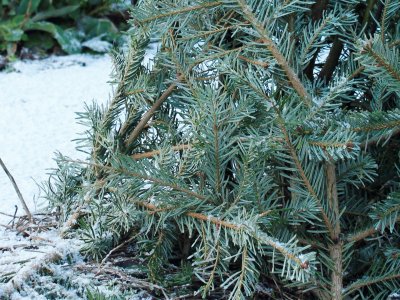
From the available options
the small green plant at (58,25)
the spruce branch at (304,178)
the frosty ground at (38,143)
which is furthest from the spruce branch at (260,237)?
the small green plant at (58,25)

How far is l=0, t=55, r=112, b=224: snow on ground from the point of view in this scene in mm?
2277

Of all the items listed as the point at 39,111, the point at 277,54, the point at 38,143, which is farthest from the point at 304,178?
the point at 39,111

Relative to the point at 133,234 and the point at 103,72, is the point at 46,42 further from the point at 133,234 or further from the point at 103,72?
the point at 133,234

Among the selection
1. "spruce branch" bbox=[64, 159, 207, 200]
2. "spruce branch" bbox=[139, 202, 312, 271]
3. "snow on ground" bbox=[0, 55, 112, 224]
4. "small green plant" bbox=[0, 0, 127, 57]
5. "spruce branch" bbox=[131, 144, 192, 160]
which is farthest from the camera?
"small green plant" bbox=[0, 0, 127, 57]

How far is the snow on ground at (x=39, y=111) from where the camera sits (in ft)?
7.47

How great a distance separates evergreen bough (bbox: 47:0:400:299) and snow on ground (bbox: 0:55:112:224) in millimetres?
516

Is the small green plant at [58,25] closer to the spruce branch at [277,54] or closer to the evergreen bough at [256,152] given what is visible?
the evergreen bough at [256,152]

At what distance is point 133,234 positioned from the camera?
146cm

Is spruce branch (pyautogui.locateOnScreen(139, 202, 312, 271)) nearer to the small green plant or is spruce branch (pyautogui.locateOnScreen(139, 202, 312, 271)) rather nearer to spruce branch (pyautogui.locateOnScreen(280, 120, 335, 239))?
spruce branch (pyautogui.locateOnScreen(280, 120, 335, 239))

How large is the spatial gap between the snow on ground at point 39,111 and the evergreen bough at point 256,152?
516 millimetres

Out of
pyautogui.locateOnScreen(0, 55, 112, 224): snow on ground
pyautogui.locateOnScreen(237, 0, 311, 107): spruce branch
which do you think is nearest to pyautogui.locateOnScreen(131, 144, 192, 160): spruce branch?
pyautogui.locateOnScreen(237, 0, 311, 107): spruce branch

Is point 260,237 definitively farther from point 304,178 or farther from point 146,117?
point 146,117

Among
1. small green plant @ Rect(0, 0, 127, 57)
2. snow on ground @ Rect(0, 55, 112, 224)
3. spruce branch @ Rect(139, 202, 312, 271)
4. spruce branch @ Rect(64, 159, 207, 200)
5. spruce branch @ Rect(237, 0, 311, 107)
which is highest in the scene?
spruce branch @ Rect(237, 0, 311, 107)

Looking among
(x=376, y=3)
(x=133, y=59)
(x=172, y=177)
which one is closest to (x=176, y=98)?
(x=133, y=59)
